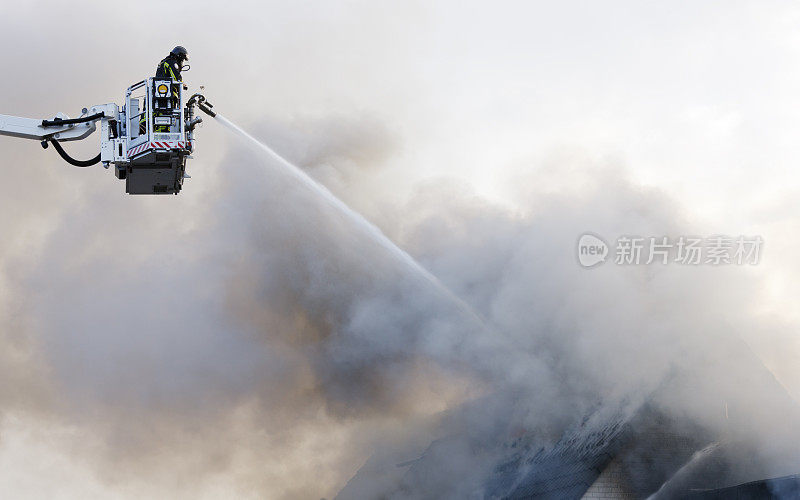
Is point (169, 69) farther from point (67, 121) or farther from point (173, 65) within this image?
point (67, 121)

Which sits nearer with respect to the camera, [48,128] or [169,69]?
[169,69]

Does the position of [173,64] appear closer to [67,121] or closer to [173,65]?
[173,65]

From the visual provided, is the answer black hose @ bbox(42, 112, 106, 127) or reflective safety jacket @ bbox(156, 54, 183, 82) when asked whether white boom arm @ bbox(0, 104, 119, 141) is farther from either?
reflective safety jacket @ bbox(156, 54, 183, 82)

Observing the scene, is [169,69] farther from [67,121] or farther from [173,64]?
[67,121]

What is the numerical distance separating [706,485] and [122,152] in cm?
1721

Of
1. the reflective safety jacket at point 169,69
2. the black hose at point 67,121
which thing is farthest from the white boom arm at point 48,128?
the reflective safety jacket at point 169,69

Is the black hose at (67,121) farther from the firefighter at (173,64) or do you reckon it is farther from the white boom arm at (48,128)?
the firefighter at (173,64)

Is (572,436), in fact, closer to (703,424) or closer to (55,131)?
(703,424)

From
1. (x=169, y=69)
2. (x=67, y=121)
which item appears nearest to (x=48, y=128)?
(x=67, y=121)

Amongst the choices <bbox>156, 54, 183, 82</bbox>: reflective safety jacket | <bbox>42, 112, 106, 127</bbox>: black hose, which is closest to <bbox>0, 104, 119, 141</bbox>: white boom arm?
<bbox>42, 112, 106, 127</bbox>: black hose

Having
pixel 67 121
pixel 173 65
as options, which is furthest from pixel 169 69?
pixel 67 121

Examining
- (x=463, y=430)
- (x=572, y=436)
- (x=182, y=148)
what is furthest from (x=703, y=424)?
(x=182, y=148)

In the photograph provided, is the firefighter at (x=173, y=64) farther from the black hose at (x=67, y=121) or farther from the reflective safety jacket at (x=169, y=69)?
the black hose at (x=67, y=121)

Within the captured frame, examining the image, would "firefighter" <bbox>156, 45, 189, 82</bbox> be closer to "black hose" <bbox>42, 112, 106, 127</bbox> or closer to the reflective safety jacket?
the reflective safety jacket
